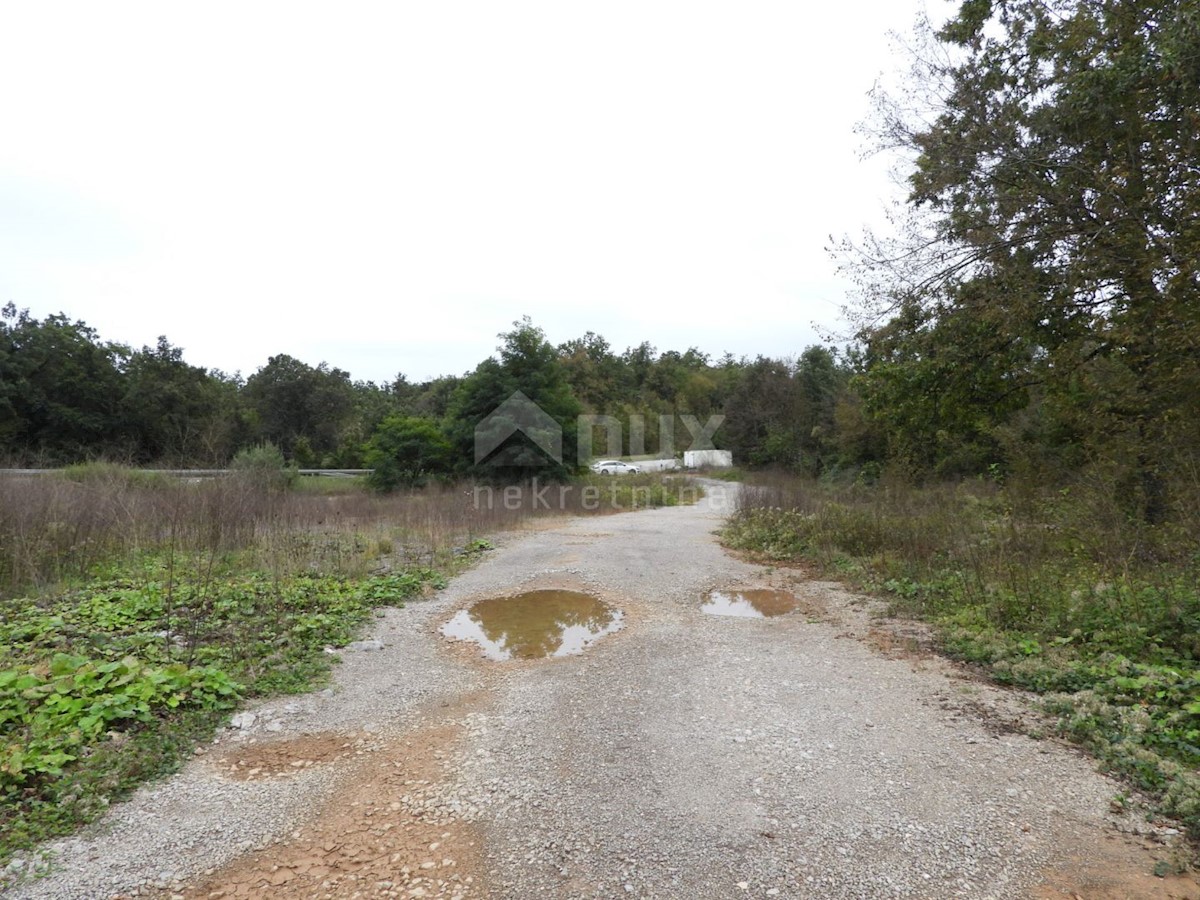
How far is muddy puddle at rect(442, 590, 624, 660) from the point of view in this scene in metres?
5.50

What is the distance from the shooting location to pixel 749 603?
7203 mm

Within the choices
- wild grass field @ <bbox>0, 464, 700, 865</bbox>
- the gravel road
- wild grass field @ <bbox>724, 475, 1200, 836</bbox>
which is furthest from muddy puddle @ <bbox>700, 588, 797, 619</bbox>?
wild grass field @ <bbox>0, 464, 700, 865</bbox>

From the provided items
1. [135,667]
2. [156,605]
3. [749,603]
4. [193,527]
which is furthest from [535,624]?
[193,527]

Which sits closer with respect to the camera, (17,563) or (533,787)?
(533,787)

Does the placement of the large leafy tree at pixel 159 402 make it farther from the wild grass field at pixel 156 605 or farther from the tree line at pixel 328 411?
the wild grass field at pixel 156 605

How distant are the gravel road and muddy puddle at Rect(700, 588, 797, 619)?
1.73 meters

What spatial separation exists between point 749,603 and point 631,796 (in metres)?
4.56

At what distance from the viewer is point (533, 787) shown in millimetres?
3039

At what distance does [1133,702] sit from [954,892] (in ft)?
7.76

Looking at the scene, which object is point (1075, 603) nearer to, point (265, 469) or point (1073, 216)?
point (1073, 216)

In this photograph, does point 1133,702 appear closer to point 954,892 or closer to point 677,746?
point 954,892

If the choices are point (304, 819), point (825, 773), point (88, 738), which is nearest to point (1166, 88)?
point (825, 773)

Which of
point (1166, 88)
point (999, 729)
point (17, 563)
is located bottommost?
point (999, 729)

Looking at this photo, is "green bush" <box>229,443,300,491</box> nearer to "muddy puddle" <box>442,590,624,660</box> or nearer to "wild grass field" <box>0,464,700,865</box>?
"wild grass field" <box>0,464,700,865</box>
